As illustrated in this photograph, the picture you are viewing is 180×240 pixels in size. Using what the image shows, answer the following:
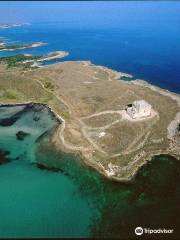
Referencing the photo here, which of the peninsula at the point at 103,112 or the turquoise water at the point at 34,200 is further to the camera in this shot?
the peninsula at the point at 103,112

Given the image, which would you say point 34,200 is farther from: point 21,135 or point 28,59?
point 28,59

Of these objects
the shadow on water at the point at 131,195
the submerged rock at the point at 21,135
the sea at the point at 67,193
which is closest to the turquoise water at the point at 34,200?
the sea at the point at 67,193

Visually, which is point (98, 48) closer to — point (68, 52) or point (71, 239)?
point (68, 52)

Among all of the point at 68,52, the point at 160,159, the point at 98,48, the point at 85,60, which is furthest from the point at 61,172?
the point at 98,48

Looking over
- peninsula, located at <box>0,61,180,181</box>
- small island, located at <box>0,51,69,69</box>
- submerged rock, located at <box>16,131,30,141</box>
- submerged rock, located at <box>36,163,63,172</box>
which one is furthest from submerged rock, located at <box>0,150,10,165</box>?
small island, located at <box>0,51,69,69</box>

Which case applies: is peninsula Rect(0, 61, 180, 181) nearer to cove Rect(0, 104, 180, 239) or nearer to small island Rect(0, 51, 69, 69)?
cove Rect(0, 104, 180, 239)

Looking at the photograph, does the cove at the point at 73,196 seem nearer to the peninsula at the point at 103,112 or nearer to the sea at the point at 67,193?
the sea at the point at 67,193
